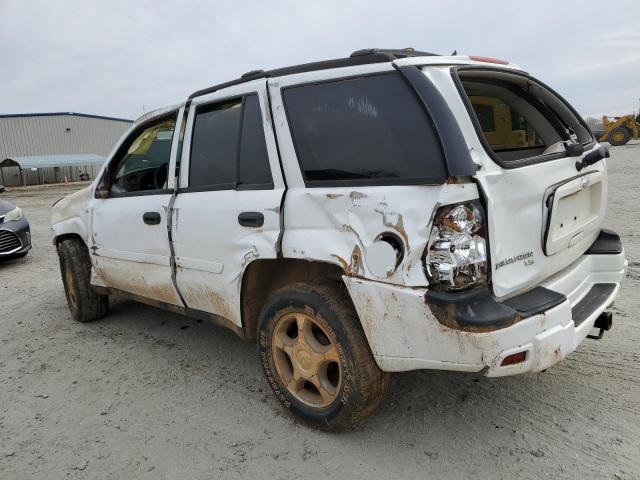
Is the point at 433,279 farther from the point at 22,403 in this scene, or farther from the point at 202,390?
the point at 22,403

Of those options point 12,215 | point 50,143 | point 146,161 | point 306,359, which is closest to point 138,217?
point 146,161

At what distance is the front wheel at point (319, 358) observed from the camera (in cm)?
233

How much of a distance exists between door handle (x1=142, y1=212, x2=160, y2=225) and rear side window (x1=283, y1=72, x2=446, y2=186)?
131 centimetres

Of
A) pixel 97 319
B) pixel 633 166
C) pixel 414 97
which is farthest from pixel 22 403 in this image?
pixel 633 166

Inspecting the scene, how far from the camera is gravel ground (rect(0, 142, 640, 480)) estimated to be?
235 cm

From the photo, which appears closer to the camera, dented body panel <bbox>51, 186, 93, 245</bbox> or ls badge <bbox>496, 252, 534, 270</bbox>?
ls badge <bbox>496, 252, 534, 270</bbox>

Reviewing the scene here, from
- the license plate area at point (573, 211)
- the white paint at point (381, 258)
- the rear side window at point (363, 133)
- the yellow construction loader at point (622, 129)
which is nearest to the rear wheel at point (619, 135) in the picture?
the yellow construction loader at point (622, 129)

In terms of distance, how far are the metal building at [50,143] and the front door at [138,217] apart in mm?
36946

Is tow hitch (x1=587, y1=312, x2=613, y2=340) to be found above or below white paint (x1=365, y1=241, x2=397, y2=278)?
below

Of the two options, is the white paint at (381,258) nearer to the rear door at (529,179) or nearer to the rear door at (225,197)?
the rear door at (529,179)

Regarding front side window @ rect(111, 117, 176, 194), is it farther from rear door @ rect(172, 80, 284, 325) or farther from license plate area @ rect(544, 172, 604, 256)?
license plate area @ rect(544, 172, 604, 256)

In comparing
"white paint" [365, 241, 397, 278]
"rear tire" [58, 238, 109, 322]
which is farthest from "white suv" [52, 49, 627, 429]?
"rear tire" [58, 238, 109, 322]

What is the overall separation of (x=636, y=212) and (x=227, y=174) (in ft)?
24.0

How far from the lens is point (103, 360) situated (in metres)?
3.78
